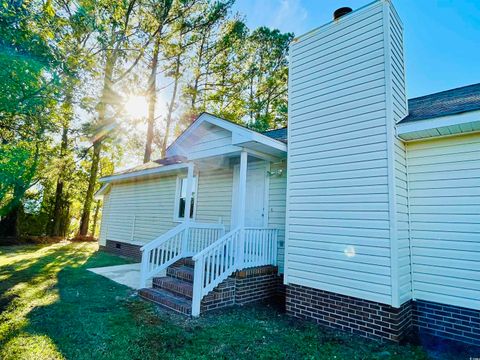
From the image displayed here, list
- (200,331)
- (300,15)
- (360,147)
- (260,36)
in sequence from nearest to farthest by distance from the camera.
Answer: (200,331) < (360,147) < (300,15) < (260,36)

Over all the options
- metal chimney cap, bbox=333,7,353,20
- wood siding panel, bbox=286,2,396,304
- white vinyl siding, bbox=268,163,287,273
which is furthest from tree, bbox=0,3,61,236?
metal chimney cap, bbox=333,7,353,20

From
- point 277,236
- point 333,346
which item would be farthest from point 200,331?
point 277,236

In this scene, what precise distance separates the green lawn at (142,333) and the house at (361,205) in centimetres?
37

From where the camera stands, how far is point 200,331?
405cm

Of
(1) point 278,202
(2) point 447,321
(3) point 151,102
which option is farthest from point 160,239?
(3) point 151,102

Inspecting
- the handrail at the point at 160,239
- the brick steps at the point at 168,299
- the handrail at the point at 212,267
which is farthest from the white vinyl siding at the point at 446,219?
the handrail at the point at 160,239

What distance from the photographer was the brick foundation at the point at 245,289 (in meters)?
5.02

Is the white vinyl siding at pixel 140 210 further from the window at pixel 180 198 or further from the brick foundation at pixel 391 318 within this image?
the brick foundation at pixel 391 318

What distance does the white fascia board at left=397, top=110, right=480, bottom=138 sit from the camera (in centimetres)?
379

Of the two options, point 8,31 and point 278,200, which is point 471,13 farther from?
point 8,31

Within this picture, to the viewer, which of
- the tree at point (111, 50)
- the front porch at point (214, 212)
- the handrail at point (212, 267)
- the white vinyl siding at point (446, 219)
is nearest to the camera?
the white vinyl siding at point (446, 219)

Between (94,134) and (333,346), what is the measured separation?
1671cm

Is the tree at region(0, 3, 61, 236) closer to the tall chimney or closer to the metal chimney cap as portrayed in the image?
the tall chimney

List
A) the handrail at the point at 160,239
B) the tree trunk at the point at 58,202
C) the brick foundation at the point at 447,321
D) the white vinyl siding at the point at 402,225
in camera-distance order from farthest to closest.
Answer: the tree trunk at the point at 58,202 → the handrail at the point at 160,239 → the white vinyl siding at the point at 402,225 → the brick foundation at the point at 447,321
